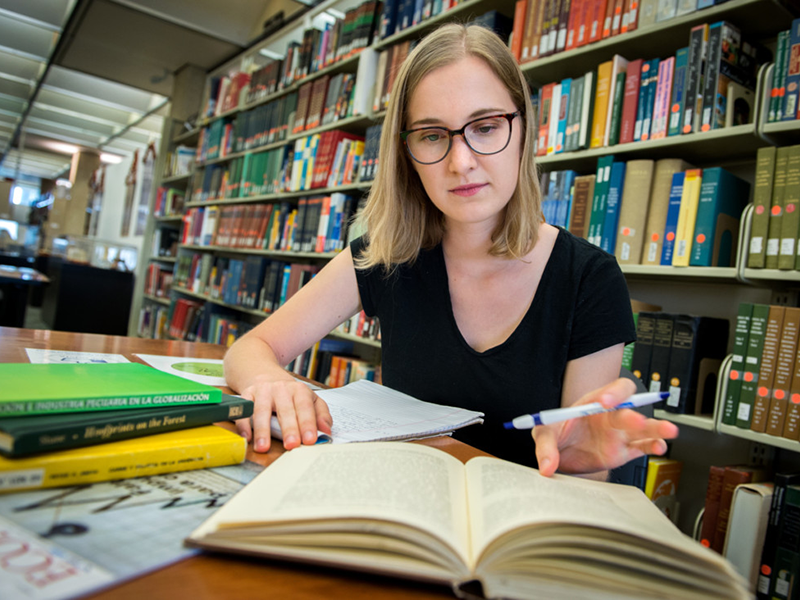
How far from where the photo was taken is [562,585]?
371mm

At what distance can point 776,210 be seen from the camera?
128 centimetres

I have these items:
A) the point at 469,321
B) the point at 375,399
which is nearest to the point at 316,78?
the point at 469,321

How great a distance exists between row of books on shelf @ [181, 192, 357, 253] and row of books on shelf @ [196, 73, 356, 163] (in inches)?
16.5

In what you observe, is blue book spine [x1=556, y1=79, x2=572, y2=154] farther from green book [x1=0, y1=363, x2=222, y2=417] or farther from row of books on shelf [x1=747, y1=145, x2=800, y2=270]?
green book [x1=0, y1=363, x2=222, y2=417]

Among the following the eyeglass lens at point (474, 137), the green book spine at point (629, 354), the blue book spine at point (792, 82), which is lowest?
the green book spine at point (629, 354)

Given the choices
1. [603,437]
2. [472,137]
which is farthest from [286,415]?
[472,137]

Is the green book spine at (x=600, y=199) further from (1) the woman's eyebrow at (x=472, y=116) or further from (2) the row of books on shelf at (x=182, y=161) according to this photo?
(2) the row of books on shelf at (x=182, y=161)

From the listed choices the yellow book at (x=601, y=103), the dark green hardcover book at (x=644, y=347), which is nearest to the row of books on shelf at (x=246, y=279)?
the yellow book at (x=601, y=103)

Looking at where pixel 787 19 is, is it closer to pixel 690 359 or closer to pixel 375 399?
pixel 690 359

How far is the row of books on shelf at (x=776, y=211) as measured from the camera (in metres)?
1.25

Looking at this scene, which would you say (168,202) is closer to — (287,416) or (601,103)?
(601,103)

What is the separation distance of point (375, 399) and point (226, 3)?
3749mm

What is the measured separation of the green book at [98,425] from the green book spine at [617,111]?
1403 mm

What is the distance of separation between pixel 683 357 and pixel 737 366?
0.41 ft
